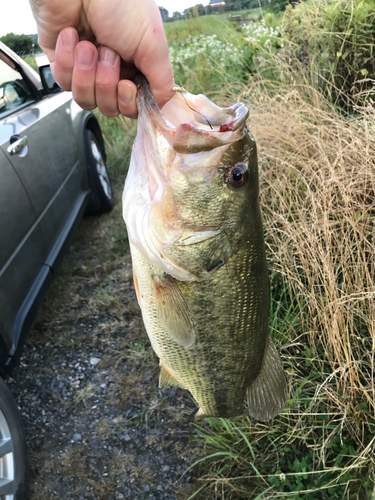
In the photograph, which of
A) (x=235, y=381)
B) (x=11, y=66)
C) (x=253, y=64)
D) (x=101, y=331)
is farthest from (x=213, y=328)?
(x=253, y=64)

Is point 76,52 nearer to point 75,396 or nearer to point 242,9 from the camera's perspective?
point 75,396

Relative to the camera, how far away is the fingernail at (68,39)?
1024mm

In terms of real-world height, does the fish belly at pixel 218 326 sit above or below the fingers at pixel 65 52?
below

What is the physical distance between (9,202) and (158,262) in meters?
1.46

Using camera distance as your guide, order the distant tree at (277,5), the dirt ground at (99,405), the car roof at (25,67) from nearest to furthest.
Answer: the dirt ground at (99,405) < the car roof at (25,67) < the distant tree at (277,5)

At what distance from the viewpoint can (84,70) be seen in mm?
1067

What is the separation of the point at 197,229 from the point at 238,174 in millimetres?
205

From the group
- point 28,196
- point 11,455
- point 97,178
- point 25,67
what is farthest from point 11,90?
point 11,455

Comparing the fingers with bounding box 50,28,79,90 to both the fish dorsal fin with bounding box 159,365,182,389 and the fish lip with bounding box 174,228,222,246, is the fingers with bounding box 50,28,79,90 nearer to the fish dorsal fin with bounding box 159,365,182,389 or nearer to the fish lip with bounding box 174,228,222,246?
the fish lip with bounding box 174,228,222,246

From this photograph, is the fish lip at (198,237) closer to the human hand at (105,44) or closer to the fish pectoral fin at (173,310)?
the fish pectoral fin at (173,310)

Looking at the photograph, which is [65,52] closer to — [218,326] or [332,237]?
[218,326]

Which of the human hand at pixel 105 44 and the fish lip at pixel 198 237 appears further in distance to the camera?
the fish lip at pixel 198 237

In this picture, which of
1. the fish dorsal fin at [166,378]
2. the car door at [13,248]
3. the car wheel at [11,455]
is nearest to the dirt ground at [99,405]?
the car wheel at [11,455]

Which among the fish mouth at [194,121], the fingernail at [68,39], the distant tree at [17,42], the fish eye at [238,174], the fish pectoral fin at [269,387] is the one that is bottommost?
the fish pectoral fin at [269,387]
